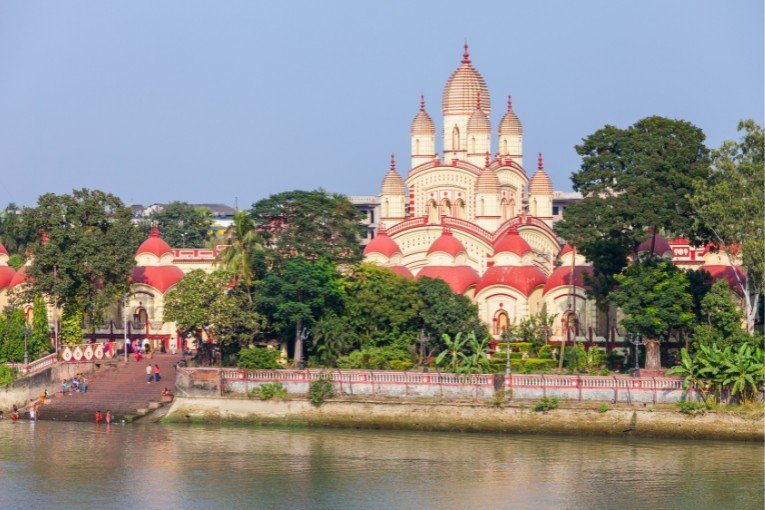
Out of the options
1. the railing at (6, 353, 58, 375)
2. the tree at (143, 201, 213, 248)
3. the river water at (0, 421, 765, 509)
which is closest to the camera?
the river water at (0, 421, 765, 509)

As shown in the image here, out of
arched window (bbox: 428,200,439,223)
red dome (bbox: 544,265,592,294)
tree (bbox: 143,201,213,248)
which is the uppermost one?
tree (bbox: 143,201,213,248)

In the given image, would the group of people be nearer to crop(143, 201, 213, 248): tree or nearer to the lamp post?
the lamp post

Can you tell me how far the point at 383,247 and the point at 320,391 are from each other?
1620 centimetres

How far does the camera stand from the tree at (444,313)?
5941 cm

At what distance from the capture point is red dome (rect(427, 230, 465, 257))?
67312mm

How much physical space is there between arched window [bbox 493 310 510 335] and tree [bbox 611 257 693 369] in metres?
9.15

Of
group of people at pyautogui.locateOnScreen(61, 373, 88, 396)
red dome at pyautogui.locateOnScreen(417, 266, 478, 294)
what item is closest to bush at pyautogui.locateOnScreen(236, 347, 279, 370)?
group of people at pyautogui.locateOnScreen(61, 373, 88, 396)

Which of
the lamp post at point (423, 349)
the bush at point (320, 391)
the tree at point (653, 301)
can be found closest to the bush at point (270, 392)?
the bush at point (320, 391)

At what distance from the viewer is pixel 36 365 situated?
58.2m

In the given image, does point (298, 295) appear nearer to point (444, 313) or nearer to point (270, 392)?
point (270, 392)

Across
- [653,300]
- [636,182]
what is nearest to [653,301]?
[653,300]

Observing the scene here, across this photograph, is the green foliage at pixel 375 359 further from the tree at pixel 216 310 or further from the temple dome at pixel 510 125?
the temple dome at pixel 510 125

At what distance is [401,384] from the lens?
5375 centimetres

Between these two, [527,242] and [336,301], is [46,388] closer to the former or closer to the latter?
[336,301]
